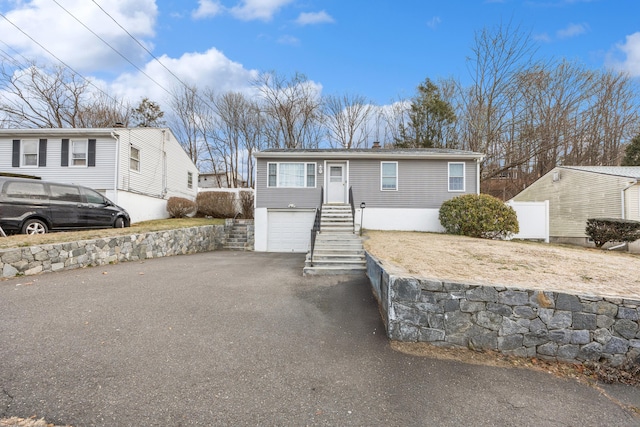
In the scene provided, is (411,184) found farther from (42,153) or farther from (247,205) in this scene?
(42,153)

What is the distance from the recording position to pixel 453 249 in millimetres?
7578

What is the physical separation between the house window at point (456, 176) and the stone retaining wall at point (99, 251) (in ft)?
37.3

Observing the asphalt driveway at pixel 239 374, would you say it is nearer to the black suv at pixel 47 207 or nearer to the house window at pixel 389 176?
the black suv at pixel 47 207

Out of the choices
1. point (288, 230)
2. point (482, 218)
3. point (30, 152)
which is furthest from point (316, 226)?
point (30, 152)

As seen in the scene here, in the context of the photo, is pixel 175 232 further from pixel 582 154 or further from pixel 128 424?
pixel 582 154

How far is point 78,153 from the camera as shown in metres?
13.4

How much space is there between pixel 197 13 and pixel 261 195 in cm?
744

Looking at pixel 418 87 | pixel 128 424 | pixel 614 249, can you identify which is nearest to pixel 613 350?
pixel 128 424

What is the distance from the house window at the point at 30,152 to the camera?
13.4 m

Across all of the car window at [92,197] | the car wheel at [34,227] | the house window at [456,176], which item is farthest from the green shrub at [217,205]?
the house window at [456,176]

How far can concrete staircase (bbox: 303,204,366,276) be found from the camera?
7.13 m

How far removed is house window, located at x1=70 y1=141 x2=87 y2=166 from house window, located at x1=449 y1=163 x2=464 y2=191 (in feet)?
55.0

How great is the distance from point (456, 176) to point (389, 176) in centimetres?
299

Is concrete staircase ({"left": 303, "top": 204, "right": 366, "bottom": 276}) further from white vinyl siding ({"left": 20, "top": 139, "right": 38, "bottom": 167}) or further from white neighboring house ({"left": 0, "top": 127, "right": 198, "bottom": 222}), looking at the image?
white vinyl siding ({"left": 20, "top": 139, "right": 38, "bottom": 167})
